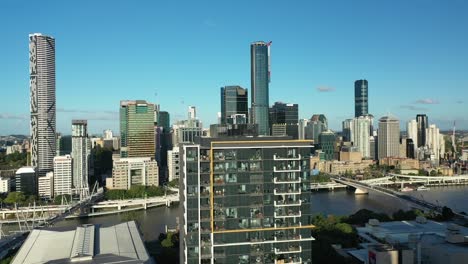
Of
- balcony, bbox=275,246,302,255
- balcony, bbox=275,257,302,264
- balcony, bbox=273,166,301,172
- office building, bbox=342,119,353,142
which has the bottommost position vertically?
balcony, bbox=275,257,302,264

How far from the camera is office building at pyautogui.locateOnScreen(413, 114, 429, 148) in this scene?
62778 mm

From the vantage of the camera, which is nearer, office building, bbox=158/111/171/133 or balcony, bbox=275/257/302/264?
balcony, bbox=275/257/302/264

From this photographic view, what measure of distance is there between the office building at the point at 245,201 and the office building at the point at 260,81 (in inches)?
1535

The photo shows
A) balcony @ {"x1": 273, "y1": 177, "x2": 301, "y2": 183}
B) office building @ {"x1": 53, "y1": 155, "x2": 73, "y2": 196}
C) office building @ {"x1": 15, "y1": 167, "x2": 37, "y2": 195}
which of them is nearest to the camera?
balcony @ {"x1": 273, "y1": 177, "x2": 301, "y2": 183}

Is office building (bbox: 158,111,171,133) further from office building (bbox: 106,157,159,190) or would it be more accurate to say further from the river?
the river


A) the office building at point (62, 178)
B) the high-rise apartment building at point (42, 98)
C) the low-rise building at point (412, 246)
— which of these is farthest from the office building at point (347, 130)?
the low-rise building at point (412, 246)

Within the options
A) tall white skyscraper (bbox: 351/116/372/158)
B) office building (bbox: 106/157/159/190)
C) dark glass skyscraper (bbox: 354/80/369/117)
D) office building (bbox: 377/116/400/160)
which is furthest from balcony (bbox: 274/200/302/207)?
dark glass skyscraper (bbox: 354/80/369/117)

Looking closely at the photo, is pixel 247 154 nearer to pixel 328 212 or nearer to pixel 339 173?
pixel 328 212

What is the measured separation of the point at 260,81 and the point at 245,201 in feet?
137

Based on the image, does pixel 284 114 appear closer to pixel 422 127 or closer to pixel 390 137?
pixel 390 137

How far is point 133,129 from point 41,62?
10.2 meters

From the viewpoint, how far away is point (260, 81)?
165 ft

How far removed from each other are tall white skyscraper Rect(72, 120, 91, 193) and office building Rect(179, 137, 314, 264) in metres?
25.1

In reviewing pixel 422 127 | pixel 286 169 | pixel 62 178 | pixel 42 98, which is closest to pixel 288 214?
pixel 286 169
